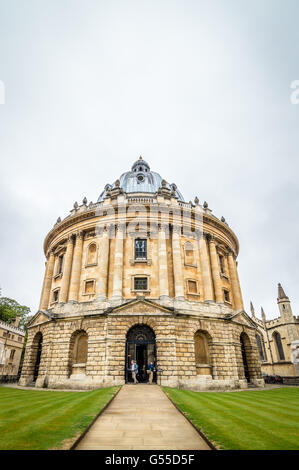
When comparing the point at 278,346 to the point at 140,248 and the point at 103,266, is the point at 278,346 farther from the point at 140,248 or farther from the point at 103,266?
the point at 103,266

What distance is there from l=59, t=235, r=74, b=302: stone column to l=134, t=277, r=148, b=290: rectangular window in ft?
25.2

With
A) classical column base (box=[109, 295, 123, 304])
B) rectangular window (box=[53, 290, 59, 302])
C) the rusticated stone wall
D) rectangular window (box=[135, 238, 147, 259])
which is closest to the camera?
the rusticated stone wall

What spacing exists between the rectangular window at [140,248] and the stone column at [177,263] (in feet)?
9.81

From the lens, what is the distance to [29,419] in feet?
26.9

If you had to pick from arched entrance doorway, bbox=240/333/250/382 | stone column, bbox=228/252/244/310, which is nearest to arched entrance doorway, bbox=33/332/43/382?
arched entrance doorway, bbox=240/333/250/382

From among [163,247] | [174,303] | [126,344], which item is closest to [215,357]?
[174,303]

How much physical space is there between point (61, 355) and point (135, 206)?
52.0ft

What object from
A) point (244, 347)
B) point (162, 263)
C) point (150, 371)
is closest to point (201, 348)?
point (150, 371)

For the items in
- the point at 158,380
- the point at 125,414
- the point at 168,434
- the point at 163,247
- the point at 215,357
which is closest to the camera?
the point at 168,434

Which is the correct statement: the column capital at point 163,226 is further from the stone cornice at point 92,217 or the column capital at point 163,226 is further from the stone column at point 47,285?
the stone column at point 47,285

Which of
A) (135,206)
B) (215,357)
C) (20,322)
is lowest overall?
(215,357)

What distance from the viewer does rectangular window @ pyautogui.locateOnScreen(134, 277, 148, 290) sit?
26156 mm

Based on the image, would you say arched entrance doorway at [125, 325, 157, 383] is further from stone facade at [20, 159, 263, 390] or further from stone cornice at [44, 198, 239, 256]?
stone cornice at [44, 198, 239, 256]

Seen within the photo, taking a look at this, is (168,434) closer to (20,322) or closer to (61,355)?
(61,355)
